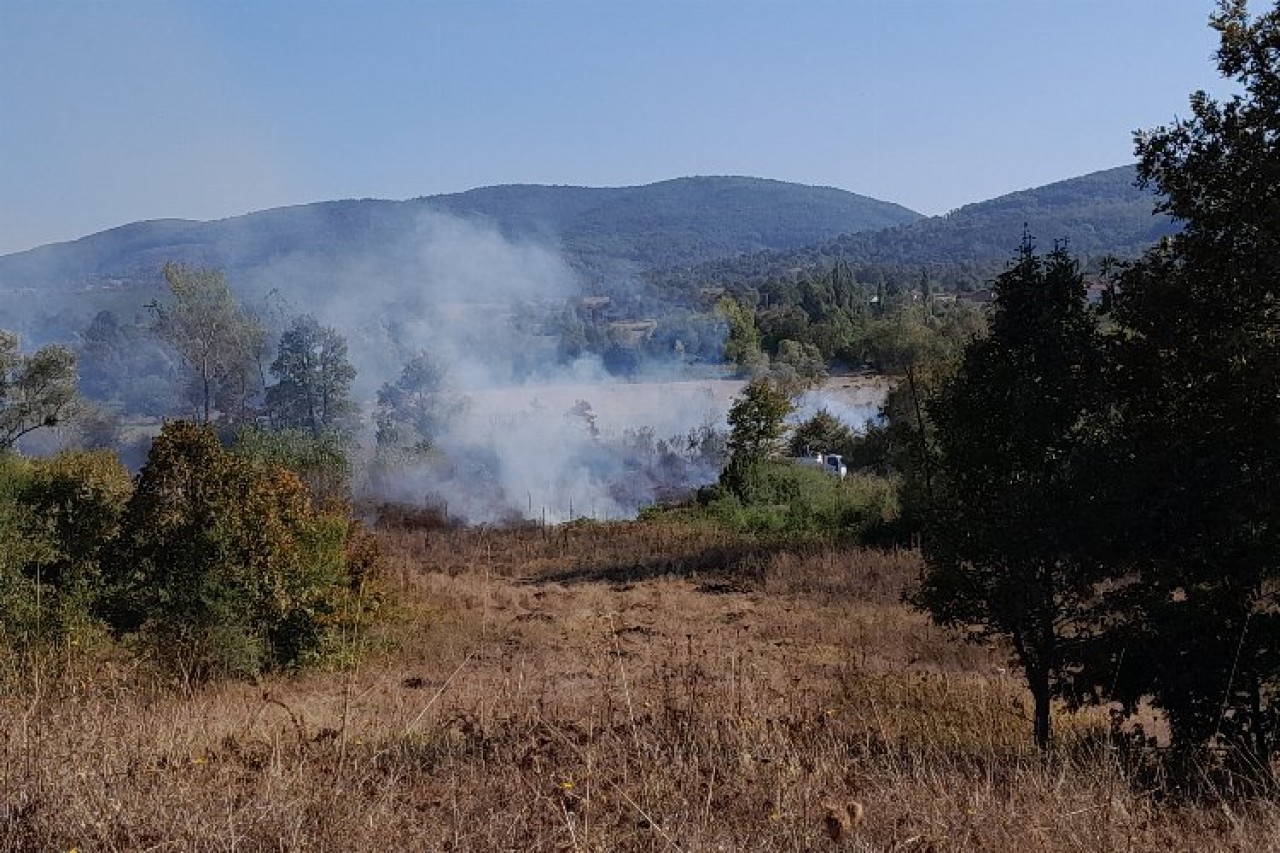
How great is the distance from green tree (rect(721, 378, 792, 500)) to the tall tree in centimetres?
2621

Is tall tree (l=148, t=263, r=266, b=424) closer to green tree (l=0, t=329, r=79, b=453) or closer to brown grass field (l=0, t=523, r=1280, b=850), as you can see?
green tree (l=0, t=329, r=79, b=453)

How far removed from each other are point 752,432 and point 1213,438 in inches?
1135

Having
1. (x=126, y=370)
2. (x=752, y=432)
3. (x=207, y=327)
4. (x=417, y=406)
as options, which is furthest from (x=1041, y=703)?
(x=126, y=370)

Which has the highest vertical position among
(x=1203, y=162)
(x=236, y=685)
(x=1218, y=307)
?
(x=1203, y=162)

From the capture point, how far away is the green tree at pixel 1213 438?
26.1 ft

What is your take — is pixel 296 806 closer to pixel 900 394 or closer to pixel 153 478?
pixel 153 478

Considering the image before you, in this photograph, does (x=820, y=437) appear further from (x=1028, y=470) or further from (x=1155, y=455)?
(x=1155, y=455)

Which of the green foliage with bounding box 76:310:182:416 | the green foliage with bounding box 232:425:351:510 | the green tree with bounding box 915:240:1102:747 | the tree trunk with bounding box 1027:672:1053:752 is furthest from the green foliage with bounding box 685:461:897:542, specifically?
the green foliage with bounding box 76:310:182:416

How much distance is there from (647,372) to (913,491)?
48.6 metres

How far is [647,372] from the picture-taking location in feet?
245

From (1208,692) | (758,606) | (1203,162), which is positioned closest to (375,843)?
(1208,692)

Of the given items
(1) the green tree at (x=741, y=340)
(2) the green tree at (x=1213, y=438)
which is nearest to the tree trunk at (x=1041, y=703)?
(2) the green tree at (x=1213, y=438)

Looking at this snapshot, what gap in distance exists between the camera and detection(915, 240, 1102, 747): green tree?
9.07 meters

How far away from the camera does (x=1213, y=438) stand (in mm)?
8242
